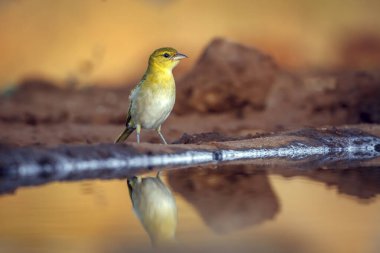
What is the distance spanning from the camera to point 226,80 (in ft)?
48.0

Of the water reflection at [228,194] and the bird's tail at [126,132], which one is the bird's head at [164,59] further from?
the water reflection at [228,194]

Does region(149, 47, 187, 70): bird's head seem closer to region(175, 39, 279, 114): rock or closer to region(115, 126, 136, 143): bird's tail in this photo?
region(115, 126, 136, 143): bird's tail

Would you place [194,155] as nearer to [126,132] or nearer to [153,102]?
[153,102]

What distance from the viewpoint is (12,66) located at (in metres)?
16.2

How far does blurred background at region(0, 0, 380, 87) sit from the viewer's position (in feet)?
53.8

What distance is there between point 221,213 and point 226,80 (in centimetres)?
907

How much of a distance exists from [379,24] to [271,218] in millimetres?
12255

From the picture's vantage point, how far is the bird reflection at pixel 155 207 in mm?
5215

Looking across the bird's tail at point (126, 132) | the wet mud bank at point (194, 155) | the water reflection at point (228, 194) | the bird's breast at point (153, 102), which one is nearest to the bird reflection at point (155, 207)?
the water reflection at point (228, 194)

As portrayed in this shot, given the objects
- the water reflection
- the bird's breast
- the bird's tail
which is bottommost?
the bird's tail

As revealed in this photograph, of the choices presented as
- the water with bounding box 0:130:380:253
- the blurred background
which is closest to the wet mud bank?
the water with bounding box 0:130:380:253

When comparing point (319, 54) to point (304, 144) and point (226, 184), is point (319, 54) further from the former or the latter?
point (226, 184)

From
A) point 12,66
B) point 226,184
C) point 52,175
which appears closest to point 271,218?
point 226,184

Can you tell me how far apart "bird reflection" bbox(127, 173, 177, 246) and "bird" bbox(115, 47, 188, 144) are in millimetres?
1833
